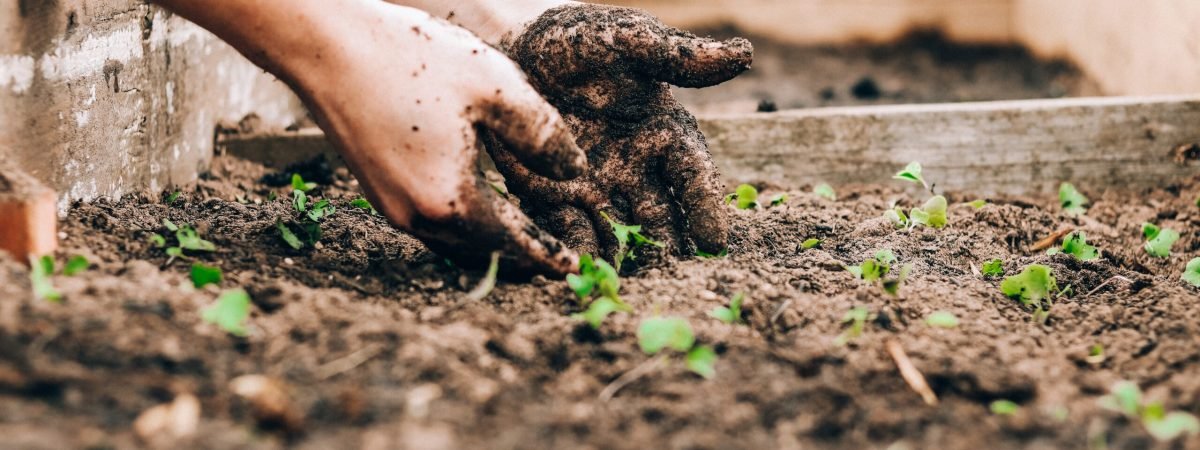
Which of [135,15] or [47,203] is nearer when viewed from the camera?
[47,203]

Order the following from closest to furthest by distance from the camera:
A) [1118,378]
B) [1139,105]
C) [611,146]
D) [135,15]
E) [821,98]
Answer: [1118,378]
[611,146]
[135,15]
[1139,105]
[821,98]

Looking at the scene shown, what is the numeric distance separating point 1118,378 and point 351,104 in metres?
1.25

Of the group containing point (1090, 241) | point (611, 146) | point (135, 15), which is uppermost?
point (135, 15)

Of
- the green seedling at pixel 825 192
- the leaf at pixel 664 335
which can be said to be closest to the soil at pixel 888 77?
the green seedling at pixel 825 192

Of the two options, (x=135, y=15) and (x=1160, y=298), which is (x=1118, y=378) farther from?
(x=135, y=15)

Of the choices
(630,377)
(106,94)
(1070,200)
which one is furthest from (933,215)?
(106,94)

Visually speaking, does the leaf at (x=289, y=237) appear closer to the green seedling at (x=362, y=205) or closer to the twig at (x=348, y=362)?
the green seedling at (x=362, y=205)

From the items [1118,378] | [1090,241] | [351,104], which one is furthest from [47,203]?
[1090,241]

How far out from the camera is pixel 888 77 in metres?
4.86

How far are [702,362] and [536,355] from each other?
23cm

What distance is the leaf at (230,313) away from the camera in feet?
4.09

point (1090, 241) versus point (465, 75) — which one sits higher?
point (465, 75)

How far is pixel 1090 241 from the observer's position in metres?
2.28

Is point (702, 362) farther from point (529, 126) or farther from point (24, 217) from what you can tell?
point (24, 217)
